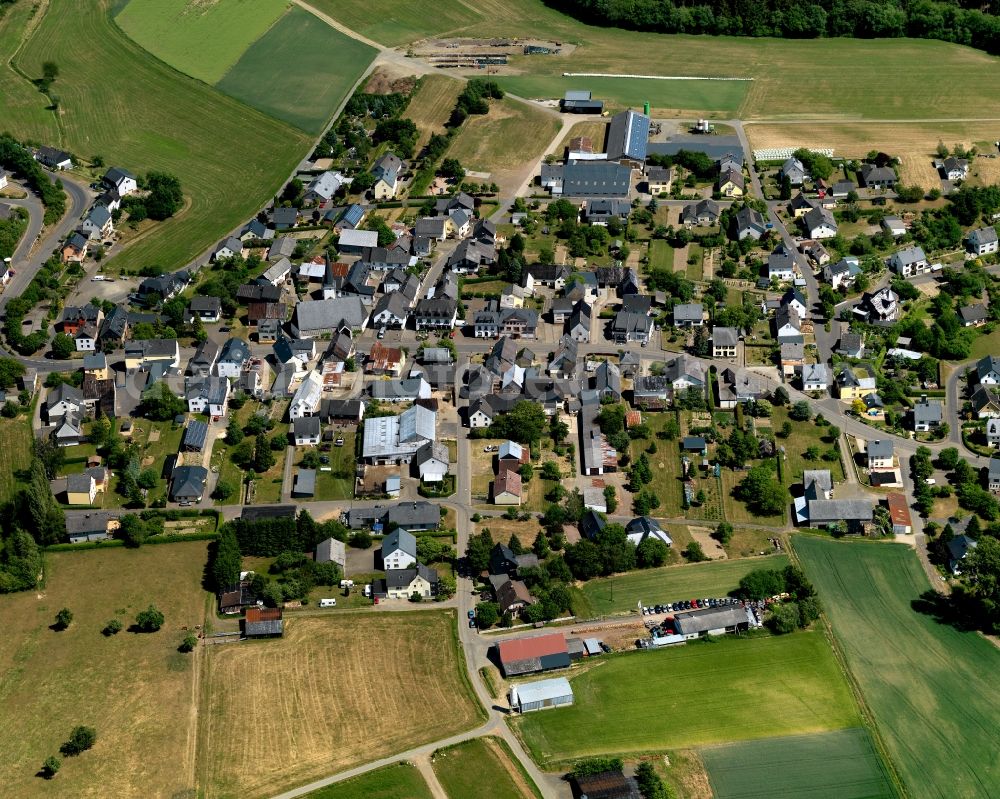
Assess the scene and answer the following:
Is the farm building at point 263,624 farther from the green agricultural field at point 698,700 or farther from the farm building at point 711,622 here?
the farm building at point 711,622

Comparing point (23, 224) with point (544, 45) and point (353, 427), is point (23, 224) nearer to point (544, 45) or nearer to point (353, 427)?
point (353, 427)

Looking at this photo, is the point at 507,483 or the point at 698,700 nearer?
the point at 698,700

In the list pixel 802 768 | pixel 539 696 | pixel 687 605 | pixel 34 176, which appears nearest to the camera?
pixel 802 768

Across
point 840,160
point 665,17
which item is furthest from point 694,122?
point 665,17

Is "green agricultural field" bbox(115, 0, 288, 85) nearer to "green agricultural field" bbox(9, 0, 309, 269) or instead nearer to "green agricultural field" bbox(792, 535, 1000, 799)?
"green agricultural field" bbox(9, 0, 309, 269)

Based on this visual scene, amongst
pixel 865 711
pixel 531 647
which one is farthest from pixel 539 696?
pixel 865 711

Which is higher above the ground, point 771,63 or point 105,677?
point 771,63

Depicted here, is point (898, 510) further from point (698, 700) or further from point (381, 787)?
point (381, 787)
